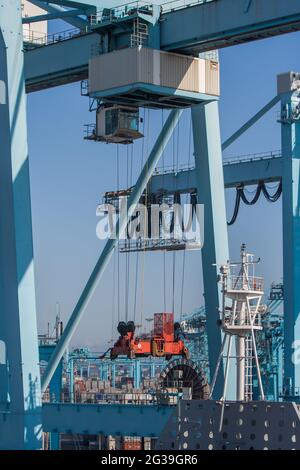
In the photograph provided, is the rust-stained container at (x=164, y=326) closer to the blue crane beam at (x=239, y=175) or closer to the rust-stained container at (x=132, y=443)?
the blue crane beam at (x=239, y=175)

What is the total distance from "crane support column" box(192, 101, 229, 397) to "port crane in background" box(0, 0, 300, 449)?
3 centimetres

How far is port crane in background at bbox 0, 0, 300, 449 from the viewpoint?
3647cm

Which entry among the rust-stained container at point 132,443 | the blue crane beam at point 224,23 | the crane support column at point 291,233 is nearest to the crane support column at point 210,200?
the crane support column at point 291,233

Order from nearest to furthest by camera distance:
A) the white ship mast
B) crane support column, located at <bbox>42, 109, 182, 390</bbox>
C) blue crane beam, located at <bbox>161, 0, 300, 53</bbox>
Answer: the white ship mast
blue crane beam, located at <bbox>161, 0, 300, 53</bbox>
crane support column, located at <bbox>42, 109, 182, 390</bbox>

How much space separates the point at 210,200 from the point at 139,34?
6.84 metres

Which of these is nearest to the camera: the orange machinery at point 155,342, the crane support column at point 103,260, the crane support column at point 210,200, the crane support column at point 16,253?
the crane support column at point 16,253

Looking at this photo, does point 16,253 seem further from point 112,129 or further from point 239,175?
point 239,175

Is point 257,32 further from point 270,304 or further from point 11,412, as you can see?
point 270,304

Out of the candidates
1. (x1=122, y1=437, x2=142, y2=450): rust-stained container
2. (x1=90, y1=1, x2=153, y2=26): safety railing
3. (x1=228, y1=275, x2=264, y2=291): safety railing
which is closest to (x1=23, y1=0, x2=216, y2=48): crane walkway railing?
(x1=90, y1=1, x2=153, y2=26): safety railing

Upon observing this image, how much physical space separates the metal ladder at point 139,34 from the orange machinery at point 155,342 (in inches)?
422

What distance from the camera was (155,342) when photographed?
149ft

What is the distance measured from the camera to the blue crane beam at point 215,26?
118ft

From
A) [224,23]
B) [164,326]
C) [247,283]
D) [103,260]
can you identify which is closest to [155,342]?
[164,326]

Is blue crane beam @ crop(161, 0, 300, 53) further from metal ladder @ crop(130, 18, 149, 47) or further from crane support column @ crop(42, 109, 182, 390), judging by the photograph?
crane support column @ crop(42, 109, 182, 390)
